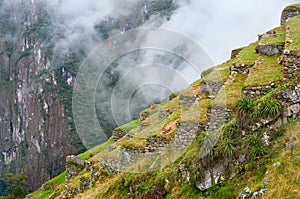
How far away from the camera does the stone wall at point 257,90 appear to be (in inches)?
392

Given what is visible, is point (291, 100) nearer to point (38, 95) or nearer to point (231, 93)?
point (231, 93)

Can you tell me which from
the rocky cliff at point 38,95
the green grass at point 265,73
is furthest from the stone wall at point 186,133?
the rocky cliff at point 38,95

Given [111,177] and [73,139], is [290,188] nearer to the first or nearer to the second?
[111,177]

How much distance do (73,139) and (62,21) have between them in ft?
275

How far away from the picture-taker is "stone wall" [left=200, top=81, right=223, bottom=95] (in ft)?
44.1

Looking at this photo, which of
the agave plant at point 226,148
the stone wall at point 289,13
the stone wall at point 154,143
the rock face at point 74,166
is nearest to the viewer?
the agave plant at point 226,148

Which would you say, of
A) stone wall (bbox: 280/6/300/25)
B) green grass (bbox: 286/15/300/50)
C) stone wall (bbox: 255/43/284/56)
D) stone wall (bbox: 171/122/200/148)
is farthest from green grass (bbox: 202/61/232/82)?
stone wall (bbox: 280/6/300/25)

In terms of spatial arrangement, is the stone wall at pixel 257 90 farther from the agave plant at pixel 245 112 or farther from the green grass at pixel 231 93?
the agave plant at pixel 245 112

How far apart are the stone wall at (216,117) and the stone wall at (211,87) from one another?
272 cm

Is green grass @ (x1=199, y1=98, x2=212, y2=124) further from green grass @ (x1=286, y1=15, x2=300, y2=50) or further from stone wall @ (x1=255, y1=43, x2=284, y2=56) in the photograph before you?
green grass @ (x1=286, y1=15, x2=300, y2=50)

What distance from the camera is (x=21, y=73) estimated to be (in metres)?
176

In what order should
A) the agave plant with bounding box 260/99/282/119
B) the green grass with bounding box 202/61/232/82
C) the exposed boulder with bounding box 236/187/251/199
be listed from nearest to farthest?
the exposed boulder with bounding box 236/187/251/199 < the agave plant with bounding box 260/99/282/119 < the green grass with bounding box 202/61/232/82

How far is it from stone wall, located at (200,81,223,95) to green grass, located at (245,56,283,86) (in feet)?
6.17

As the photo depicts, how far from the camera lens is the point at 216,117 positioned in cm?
1046
